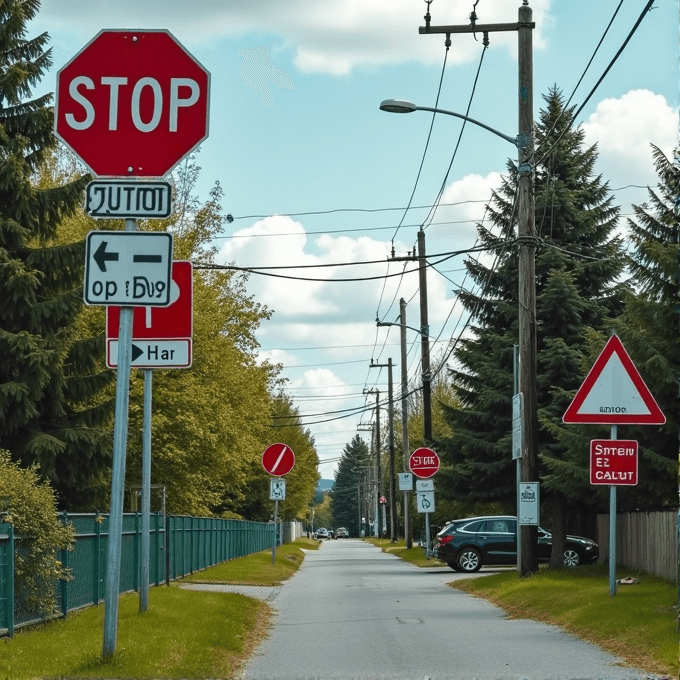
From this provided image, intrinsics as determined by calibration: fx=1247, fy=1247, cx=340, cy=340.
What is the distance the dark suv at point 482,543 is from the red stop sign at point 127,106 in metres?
24.8

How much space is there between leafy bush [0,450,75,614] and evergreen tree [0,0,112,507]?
10303 mm

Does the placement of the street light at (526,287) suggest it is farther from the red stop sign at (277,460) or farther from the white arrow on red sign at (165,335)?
the white arrow on red sign at (165,335)

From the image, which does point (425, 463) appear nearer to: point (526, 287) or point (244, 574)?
point (244, 574)

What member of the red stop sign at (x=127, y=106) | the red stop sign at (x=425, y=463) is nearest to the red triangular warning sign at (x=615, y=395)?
the red stop sign at (x=127, y=106)

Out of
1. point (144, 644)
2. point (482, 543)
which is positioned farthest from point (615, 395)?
point (482, 543)

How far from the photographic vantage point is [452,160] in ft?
81.8

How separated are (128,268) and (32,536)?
5708 mm

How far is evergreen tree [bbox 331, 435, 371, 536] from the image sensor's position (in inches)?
7657

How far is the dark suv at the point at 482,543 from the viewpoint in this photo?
32.6 m

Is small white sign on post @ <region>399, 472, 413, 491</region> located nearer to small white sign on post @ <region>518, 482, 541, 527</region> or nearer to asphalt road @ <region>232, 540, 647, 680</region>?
small white sign on post @ <region>518, 482, 541, 527</region>

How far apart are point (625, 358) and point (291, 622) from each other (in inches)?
233

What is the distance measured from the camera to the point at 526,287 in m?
23.4

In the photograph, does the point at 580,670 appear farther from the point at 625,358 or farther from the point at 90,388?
the point at 90,388

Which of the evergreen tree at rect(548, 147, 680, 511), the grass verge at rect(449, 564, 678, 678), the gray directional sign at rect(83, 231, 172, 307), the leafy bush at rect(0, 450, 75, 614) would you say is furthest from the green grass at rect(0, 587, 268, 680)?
the evergreen tree at rect(548, 147, 680, 511)
